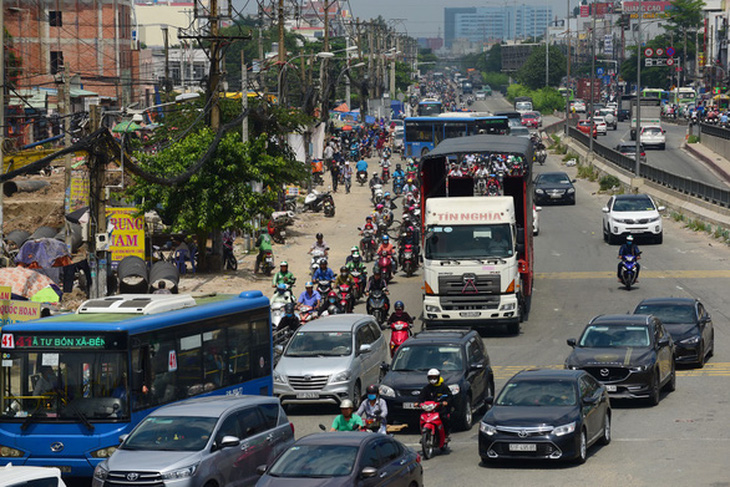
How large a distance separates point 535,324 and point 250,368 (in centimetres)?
1304

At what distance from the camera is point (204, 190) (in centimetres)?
3619

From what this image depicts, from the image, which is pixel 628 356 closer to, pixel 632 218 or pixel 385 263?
pixel 385 263

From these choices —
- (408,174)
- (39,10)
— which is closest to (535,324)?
(408,174)

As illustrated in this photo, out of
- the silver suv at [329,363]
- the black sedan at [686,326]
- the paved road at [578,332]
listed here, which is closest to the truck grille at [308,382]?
the silver suv at [329,363]

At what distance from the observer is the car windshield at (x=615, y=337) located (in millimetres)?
22191

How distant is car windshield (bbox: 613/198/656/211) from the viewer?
43619 millimetres

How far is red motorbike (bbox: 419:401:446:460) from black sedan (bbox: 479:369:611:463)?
837mm

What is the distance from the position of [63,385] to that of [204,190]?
67.7 ft

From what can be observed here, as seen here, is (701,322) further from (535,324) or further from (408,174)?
(408,174)

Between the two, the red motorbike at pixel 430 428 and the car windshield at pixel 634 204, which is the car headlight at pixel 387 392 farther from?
the car windshield at pixel 634 204

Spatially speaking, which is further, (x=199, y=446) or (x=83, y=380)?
(x=83, y=380)

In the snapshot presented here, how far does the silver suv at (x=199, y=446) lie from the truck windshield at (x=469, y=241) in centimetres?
1311

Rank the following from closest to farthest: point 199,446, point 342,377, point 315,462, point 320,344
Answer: point 315,462 → point 199,446 → point 342,377 → point 320,344

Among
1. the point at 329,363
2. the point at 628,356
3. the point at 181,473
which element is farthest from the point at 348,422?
the point at 628,356
